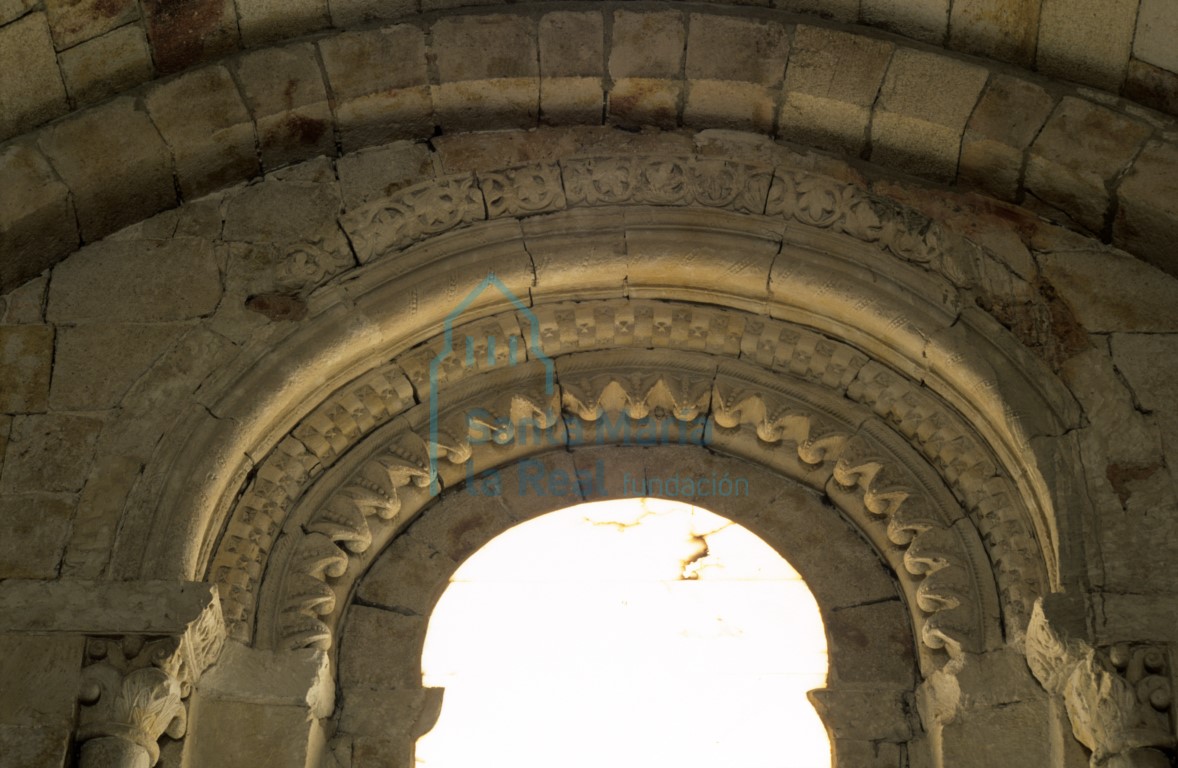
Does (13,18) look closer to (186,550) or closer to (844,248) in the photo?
(186,550)

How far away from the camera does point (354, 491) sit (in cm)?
500

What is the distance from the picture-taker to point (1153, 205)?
4859mm

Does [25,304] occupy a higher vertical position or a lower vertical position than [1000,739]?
higher

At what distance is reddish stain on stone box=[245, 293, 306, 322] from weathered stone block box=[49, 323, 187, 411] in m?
0.21

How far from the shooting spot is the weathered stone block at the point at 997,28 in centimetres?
502

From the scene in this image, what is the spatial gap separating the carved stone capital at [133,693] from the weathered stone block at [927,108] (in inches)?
96.4

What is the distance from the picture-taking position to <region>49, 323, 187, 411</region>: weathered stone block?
15.5ft

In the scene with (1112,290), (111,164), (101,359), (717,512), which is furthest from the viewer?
(717,512)

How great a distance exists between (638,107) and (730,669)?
173 cm

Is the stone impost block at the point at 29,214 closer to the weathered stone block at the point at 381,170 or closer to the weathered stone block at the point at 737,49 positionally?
the weathered stone block at the point at 381,170

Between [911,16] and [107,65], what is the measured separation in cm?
239

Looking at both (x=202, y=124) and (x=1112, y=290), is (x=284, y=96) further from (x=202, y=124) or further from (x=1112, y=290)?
(x=1112, y=290)

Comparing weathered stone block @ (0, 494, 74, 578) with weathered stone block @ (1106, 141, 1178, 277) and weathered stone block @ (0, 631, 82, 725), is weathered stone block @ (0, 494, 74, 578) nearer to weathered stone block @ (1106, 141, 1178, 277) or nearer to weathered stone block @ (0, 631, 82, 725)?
weathered stone block @ (0, 631, 82, 725)

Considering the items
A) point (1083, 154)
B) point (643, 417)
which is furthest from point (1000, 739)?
point (1083, 154)
